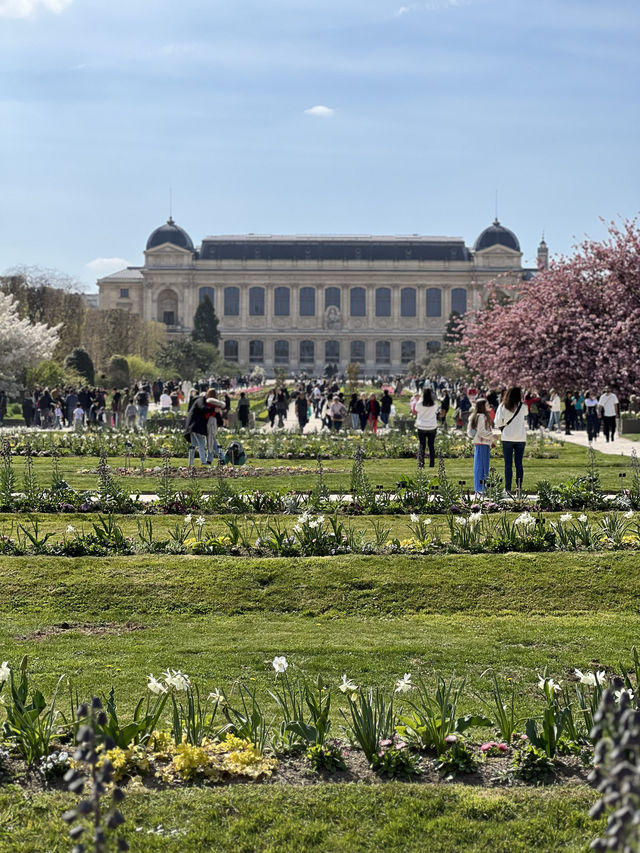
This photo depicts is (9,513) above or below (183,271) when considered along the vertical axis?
below

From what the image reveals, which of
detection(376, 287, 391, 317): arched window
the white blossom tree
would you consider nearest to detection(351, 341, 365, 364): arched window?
detection(376, 287, 391, 317): arched window

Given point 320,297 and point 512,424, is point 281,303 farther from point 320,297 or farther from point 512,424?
point 512,424

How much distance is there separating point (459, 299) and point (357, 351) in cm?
1121

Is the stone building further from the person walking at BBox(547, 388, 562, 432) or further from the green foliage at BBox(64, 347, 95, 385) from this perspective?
the person walking at BBox(547, 388, 562, 432)

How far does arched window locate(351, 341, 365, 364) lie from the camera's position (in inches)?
4286

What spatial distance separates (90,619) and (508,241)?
343ft

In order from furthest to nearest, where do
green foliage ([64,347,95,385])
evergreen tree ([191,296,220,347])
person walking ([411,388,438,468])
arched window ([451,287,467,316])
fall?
arched window ([451,287,467,316]) < evergreen tree ([191,296,220,347]) < green foliage ([64,347,95,385]) < person walking ([411,388,438,468])

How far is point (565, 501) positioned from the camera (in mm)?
11992

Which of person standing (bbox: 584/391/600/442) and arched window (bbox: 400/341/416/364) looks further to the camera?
arched window (bbox: 400/341/416/364)

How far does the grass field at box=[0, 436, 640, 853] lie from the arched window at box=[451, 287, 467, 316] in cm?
10052

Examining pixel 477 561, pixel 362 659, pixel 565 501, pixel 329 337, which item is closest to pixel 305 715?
pixel 362 659

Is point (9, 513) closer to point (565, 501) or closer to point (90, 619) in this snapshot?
point (90, 619)

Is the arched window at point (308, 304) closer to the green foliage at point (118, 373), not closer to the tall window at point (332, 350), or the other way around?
the tall window at point (332, 350)

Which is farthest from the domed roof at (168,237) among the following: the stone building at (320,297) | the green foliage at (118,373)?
the green foliage at (118,373)
